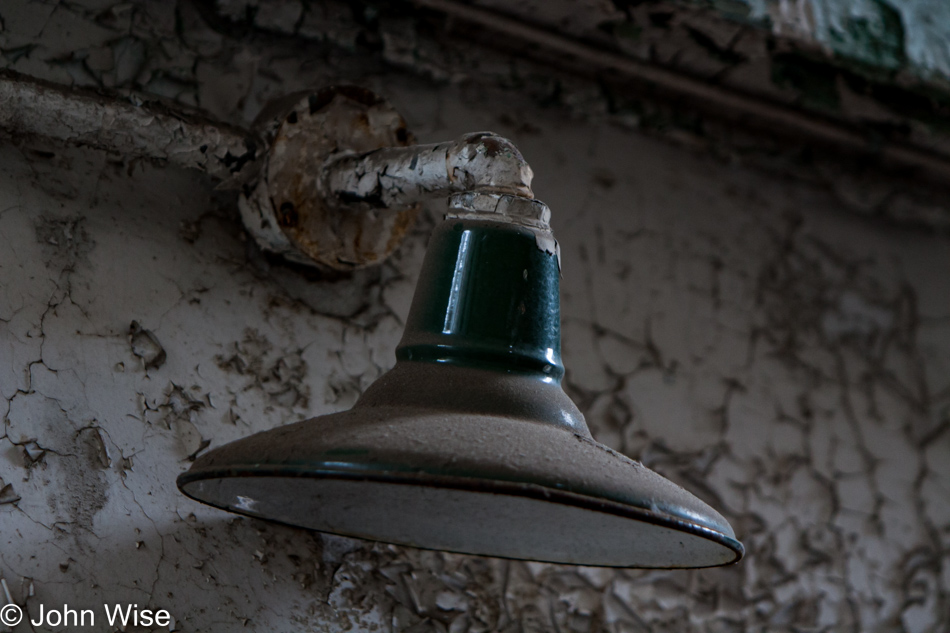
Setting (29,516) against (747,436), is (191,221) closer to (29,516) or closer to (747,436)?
(29,516)

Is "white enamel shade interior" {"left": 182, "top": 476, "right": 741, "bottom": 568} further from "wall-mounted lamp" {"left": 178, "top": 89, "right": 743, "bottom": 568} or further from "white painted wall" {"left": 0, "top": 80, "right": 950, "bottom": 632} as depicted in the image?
"white painted wall" {"left": 0, "top": 80, "right": 950, "bottom": 632}

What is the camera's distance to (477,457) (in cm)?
44

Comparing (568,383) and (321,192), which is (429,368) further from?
(568,383)

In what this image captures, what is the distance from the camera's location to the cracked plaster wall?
739 mm

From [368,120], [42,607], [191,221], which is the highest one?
[368,120]

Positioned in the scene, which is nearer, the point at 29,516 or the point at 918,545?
the point at 29,516

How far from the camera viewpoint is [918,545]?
115 centimetres

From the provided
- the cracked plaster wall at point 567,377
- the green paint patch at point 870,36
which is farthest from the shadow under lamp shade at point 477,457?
the green paint patch at point 870,36

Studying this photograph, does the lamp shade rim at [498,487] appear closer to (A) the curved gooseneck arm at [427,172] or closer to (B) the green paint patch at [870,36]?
(A) the curved gooseneck arm at [427,172]

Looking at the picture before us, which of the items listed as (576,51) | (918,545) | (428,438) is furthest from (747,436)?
(428,438)

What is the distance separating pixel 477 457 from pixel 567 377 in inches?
22.8

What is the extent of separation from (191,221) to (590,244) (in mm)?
466

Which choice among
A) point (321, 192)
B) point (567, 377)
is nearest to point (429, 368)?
point (321, 192)

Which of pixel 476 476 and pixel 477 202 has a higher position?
pixel 477 202
